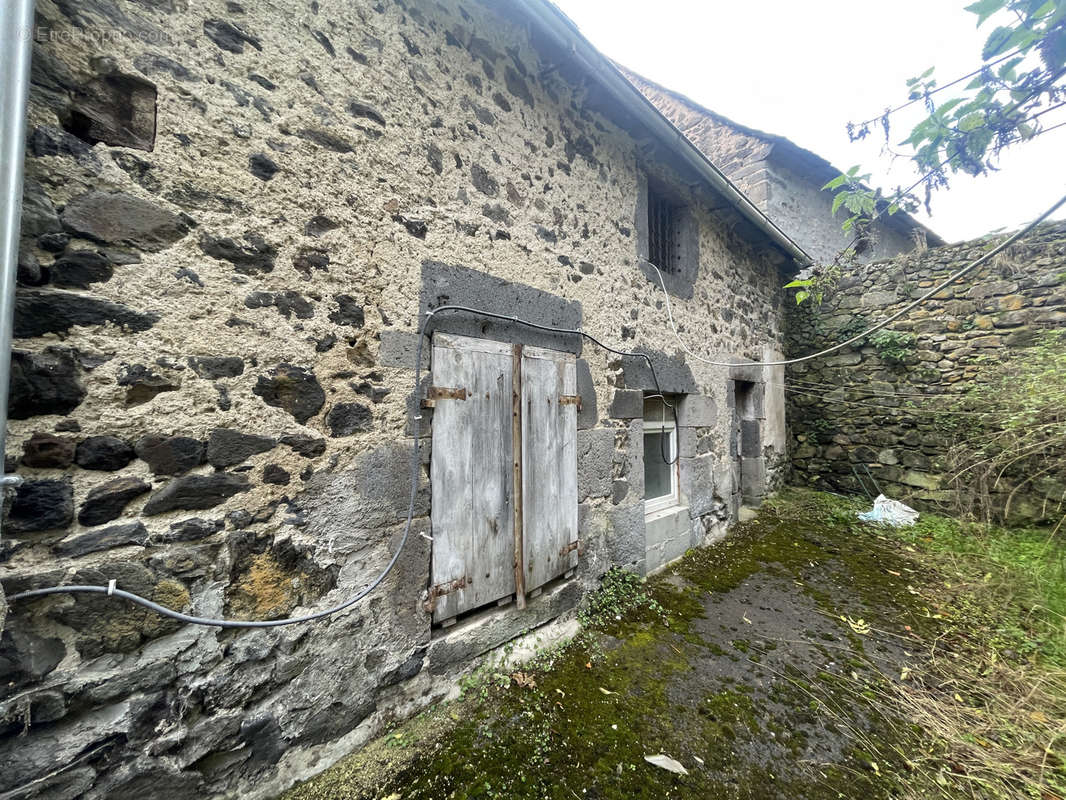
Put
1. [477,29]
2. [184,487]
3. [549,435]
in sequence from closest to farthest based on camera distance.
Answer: [184,487] → [477,29] → [549,435]

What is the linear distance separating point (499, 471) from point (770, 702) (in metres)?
1.97

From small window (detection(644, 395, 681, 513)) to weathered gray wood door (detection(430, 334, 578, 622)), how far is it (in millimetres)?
1459

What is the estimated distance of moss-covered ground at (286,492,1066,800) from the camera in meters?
1.75

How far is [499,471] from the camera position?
243 cm

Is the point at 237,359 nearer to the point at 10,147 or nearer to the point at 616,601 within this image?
the point at 10,147

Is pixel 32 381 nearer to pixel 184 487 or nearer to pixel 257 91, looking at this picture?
pixel 184 487

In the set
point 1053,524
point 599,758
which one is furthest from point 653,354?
point 1053,524

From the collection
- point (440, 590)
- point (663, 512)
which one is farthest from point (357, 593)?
point (663, 512)

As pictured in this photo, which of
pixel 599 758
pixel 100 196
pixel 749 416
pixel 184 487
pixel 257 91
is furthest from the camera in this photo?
pixel 749 416

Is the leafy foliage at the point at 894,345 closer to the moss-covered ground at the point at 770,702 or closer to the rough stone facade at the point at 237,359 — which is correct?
the moss-covered ground at the point at 770,702

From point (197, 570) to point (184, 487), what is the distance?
1.04ft

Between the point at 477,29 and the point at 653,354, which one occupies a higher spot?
the point at 477,29

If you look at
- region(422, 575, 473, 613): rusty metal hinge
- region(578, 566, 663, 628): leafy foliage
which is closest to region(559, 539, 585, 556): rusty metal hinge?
region(578, 566, 663, 628): leafy foliage

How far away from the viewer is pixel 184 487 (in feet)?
4.86
